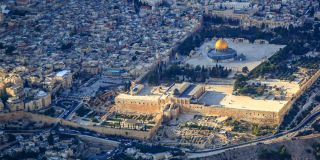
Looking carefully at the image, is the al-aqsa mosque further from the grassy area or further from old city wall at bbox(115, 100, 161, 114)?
the grassy area

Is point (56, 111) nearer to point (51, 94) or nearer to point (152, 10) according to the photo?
point (51, 94)

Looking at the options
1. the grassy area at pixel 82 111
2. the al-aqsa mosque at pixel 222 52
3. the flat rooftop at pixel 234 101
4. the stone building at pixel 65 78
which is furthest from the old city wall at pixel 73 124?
the al-aqsa mosque at pixel 222 52

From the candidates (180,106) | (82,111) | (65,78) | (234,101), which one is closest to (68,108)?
(82,111)

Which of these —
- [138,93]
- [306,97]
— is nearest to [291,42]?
[306,97]

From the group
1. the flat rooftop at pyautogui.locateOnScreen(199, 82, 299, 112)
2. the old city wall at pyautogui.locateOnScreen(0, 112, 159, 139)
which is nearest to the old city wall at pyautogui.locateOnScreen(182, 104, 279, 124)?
the flat rooftop at pyautogui.locateOnScreen(199, 82, 299, 112)

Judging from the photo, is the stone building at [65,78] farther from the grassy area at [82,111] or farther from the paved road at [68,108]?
the grassy area at [82,111]
